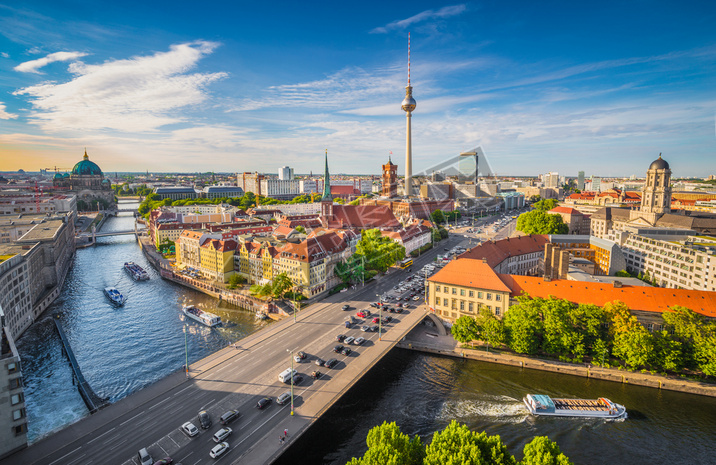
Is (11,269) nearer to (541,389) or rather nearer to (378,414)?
(378,414)

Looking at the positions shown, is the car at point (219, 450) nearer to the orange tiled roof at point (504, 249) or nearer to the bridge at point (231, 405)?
the bridge at point (231, 405)

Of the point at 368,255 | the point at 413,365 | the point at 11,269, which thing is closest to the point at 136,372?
the point at 11,269

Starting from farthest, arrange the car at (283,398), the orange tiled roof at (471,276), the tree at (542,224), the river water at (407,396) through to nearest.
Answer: the tree at (542,224)
the orange tiled roof at (471,276)
the car at (283,398)
the river water at (407,396)

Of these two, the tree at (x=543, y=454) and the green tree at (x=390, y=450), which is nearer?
the tree at (x=543, y=454)

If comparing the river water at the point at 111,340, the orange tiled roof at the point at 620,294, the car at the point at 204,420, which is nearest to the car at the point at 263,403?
the car at the point at 204,420

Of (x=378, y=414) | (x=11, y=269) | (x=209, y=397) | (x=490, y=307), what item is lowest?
(x=378, y=414)
